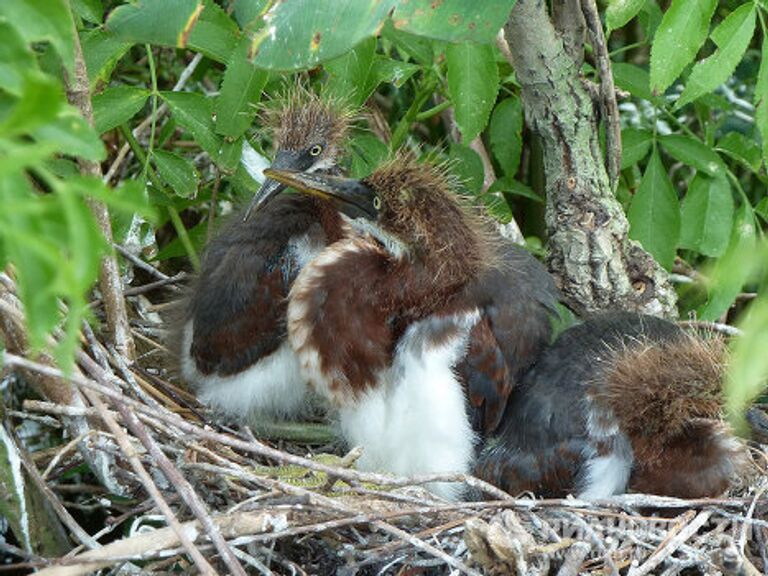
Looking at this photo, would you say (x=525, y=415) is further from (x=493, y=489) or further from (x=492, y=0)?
(x=492, y=0)

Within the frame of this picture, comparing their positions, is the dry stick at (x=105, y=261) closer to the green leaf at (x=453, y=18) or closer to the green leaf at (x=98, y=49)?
the green leaf at (x=98, y=49)

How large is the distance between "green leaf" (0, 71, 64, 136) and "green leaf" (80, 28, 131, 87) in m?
1.56

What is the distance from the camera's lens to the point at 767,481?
8.16 ft

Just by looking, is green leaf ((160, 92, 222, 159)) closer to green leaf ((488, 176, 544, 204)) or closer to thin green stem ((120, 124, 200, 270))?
thin green stem ((120, 124, 200, 270))

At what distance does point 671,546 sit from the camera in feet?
7.09

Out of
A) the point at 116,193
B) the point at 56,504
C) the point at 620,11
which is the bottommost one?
the point at 56,504

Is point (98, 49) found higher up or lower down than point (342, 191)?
higher up

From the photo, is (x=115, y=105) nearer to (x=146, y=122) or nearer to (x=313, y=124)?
(x=313, y=124)

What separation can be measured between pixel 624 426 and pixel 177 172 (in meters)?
1.14

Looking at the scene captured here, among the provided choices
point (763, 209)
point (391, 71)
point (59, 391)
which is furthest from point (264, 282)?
point (763, 209)

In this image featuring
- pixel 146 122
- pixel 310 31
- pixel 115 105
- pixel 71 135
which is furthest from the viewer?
pixel 146 122

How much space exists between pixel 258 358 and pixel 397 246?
46 centimetres

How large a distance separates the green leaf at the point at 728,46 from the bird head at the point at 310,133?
2.86ft

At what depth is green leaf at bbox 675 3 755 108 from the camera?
238 cm
